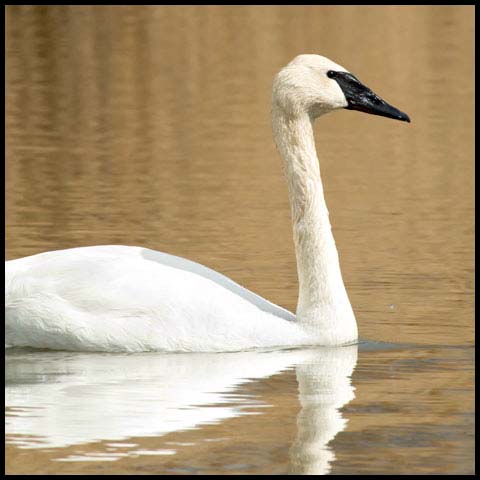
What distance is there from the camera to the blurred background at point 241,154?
1298 centimetres

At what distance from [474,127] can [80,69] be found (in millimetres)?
7793

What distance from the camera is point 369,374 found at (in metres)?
9.84

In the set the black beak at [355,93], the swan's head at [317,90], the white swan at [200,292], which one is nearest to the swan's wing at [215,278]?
the white swan at [200,292]

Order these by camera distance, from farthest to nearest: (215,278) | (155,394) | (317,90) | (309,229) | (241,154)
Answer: (241,154) < (309,229) < (317,90) < (215,278) < (155,394)

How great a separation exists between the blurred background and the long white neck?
44cm

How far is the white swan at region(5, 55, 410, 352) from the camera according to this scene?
399 inches

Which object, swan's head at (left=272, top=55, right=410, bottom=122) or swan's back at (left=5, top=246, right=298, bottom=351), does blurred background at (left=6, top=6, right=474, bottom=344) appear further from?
swan's head at (left=272, top=55, right=410, bottom=122)

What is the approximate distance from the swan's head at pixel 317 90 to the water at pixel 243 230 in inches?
55.7

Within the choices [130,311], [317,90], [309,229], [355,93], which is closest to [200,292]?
[130,311]

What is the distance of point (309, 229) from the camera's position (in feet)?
35.3

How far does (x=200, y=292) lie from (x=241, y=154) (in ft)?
30.0

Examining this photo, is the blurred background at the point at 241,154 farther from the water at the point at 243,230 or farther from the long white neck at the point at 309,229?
the long white neck at the point at 309,229

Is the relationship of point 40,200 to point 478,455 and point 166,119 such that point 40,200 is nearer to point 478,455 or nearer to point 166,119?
point 166,119

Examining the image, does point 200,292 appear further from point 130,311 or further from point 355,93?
point 355,93
